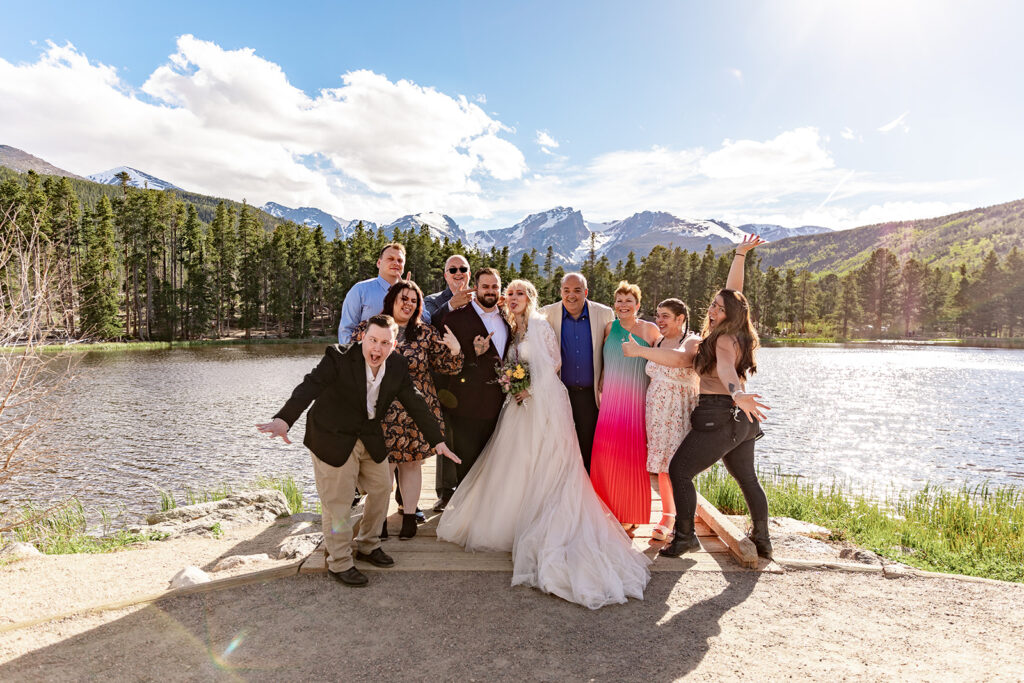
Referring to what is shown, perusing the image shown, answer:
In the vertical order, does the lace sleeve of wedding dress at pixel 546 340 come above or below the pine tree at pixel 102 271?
below

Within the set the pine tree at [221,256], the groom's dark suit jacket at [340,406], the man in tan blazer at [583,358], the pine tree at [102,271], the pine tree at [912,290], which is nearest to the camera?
the groom's dark suit jacket at [340,406]

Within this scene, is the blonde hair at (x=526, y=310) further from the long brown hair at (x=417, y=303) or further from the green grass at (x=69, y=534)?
the green grass at (x=69, y=534)

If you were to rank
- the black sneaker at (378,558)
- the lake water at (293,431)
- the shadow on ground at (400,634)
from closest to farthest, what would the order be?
the shadow on ground at (400,634) → the black sneaker at (378,558) → the lake water at (293,431)

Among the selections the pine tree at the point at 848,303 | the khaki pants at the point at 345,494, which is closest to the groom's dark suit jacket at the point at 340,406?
the khaki pants at the point at 345,494

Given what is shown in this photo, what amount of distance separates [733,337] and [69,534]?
10.4 meters

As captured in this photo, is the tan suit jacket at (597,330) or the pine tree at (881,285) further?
the pine tree at (881,285)

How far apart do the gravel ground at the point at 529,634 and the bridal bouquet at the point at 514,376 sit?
Answer: 1.76 metres

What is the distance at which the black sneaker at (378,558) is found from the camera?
4.89 metres

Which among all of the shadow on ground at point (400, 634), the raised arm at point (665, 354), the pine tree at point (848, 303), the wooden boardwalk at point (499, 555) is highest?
the pine tree at point (848, 303)

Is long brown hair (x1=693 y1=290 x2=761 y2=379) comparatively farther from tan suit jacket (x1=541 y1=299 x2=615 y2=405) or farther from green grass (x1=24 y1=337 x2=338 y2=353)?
green grass (x1=24 y1=337 x2=338 y2=353)

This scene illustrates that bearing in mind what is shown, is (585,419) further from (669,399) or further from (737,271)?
(737,271)

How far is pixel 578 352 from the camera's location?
5742 mm

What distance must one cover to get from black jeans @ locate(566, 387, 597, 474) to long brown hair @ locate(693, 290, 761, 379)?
1.28 m

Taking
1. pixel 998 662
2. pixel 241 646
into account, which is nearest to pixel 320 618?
pixel 241 646
